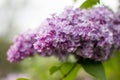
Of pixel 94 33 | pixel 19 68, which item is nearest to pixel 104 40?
pixel 94 33

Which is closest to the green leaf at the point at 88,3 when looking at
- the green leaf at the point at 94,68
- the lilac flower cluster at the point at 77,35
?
the lilac flower cluster at the point at 77,35

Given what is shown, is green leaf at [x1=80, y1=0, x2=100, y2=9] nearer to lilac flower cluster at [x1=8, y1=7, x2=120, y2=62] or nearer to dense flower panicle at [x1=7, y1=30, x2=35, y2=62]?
lilac flower cluster at [x1=8, y1=7, x2=120, y2=62]

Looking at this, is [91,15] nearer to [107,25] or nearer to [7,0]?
[107,25]

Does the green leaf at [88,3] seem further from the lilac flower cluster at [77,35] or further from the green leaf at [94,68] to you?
the green leaf at [94,68]

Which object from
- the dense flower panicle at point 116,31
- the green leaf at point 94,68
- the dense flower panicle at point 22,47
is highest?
the dense flower panicle at point 22,47

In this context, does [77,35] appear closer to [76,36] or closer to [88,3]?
[76,36]

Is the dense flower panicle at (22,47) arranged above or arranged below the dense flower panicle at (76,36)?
above

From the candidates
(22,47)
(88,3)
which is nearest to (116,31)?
(88,3)

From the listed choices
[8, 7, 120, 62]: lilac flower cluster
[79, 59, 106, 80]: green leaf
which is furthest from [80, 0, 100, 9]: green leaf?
[79, 59, 106, 80]: green leaf
